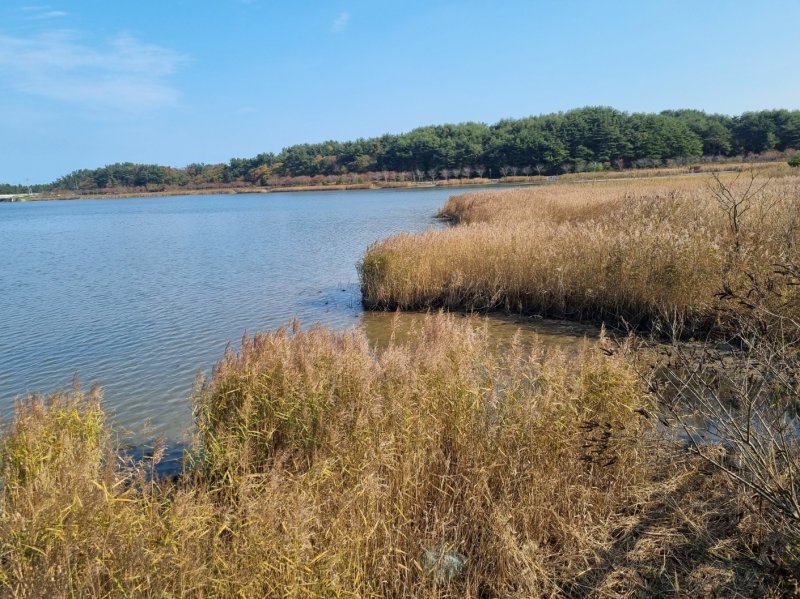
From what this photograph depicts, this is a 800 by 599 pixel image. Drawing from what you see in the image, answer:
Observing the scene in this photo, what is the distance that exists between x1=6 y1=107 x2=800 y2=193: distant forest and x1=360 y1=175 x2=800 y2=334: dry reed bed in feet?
249

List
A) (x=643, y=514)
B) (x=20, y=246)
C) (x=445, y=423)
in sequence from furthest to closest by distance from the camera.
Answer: (x=20, y=246) → (x=445, y=423) → (x=643, y=514)

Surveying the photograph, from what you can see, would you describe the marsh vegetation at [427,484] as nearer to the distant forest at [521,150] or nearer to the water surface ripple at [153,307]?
the water surface ripple at [153,307]

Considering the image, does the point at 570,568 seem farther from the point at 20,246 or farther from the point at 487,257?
the point at 20,246

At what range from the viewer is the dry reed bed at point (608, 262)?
9.22 m

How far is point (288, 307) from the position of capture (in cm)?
1395

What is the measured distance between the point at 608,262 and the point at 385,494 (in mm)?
8358

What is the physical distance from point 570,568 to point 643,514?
2.87 ft

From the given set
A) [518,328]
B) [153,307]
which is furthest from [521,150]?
[518,328]

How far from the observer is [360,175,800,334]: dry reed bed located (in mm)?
9219

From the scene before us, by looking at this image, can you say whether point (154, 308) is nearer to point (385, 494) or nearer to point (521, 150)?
point (385, 494)

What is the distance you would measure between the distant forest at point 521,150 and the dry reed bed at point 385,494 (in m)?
84.9

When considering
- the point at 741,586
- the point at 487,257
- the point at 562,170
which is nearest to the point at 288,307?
the point at 487,257

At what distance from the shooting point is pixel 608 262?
416 inches

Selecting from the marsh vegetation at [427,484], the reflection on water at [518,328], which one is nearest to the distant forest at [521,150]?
the reflection on water at [518,328]
